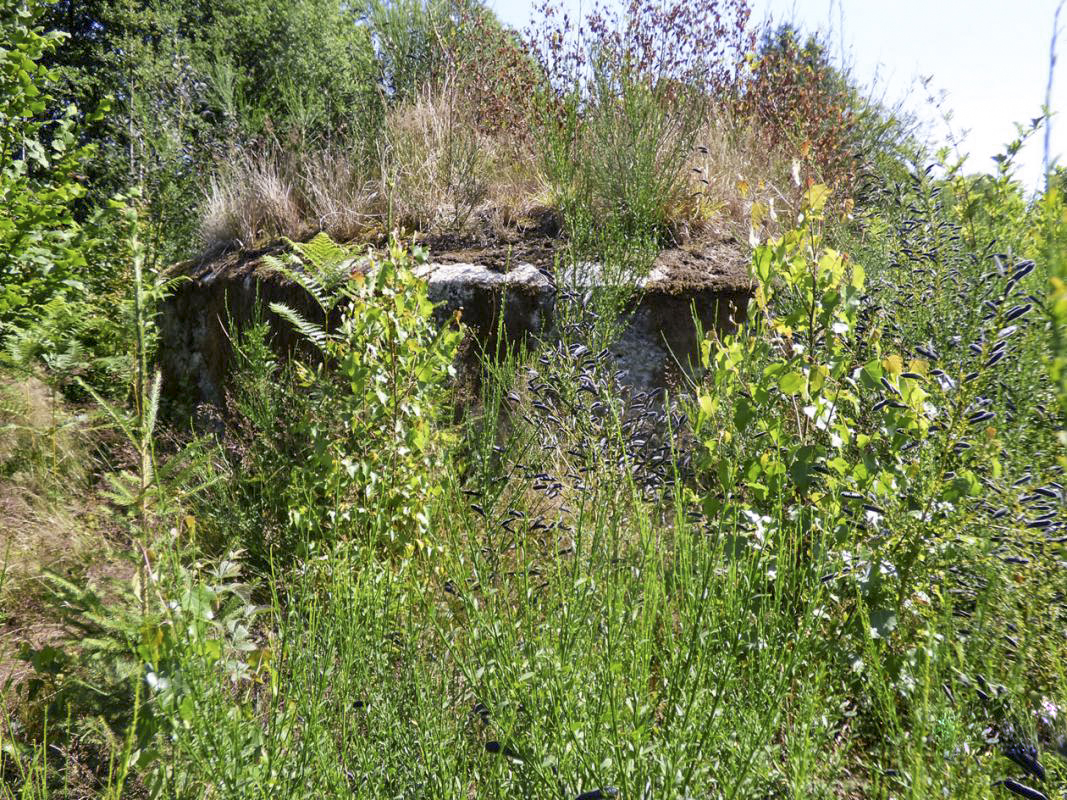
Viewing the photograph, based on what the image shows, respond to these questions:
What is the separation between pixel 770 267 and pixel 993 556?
898mm

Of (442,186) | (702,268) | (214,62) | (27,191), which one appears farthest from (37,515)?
(214,62)

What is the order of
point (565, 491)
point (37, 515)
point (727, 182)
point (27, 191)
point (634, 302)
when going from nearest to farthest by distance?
1. point (565, 491)
2. point (37, 515)
3. point (634, 302)
4. point (27, 191)
5. point (727, 182)

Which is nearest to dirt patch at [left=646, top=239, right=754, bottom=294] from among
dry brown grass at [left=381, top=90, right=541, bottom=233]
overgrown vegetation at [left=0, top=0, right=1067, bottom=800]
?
overgrown vegetation at [left=0, top=0, right=1067, bottom=800]

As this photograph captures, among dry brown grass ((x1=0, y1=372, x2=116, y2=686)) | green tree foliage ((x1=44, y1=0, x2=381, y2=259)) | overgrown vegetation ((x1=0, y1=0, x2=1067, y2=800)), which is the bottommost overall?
dry brown grass ((x1=0, y1=372, x2=116, y2=686))

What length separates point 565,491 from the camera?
258cm

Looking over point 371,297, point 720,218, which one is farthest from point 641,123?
point 371,297

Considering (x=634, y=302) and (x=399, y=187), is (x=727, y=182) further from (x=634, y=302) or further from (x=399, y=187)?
(x=399, y=187)

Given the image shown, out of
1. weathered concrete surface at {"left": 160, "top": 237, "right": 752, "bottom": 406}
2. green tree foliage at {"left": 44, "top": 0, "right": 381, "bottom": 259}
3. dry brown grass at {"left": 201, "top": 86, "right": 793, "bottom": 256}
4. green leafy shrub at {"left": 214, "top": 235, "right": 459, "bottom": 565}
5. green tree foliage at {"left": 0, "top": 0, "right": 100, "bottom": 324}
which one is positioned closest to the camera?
green leafy shrub at {"left": 214, "top": 235, "right": 459, "bottom": 565}

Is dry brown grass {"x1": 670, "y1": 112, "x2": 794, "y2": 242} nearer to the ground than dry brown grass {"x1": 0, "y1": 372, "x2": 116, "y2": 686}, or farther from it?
farther from it

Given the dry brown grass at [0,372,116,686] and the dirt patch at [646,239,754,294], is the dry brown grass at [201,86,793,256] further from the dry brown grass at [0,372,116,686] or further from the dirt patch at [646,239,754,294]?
the dry brown grass at [0,372,116,686]

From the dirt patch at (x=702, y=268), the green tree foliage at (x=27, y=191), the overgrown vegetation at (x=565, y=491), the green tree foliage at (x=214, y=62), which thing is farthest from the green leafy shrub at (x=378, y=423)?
the green tree foliage at (x=214, y=62)

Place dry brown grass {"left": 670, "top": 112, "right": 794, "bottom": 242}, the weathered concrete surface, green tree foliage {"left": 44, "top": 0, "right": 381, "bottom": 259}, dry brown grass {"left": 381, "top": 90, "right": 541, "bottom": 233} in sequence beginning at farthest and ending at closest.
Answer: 1. green tree foliage {"left": 44, "top": 0, "right": 381, "bottom": 259}
2. dry brown grass {"left": 381, "top": 90, "right": 541, "bottom": 233}
3. dry brown grass {"left": 670, "top": 112, "right": 794, "bottom": 242}
4. the weathered concrete surface

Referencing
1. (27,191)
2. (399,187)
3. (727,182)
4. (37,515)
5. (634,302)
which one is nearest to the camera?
(37,515)

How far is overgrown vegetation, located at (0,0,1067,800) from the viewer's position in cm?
121
